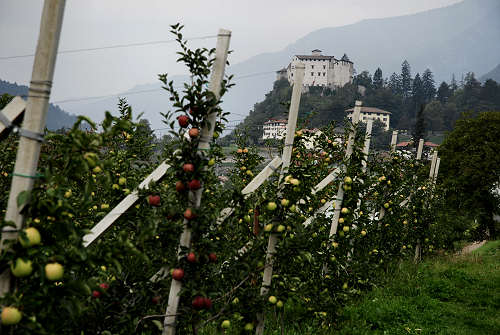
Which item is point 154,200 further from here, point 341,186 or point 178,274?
point 341,186

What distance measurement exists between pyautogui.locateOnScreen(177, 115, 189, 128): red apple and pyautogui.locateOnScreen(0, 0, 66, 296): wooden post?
1160mm

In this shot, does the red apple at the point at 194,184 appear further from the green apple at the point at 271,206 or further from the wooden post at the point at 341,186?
the wooden post at the point at 341,186

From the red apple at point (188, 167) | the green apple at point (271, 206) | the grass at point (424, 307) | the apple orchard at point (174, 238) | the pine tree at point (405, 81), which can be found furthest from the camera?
the pine tree at point (405, 81)

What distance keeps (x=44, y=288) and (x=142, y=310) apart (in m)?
1.44

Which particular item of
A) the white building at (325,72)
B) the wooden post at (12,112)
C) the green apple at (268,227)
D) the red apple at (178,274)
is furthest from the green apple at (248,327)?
the white building at (325,72)

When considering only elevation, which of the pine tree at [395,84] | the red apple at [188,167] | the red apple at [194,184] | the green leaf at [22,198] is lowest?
the green leaf at [22,198]

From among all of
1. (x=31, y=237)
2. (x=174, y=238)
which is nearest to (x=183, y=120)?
(x=174, y=238)

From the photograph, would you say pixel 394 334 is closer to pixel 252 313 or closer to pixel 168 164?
pixel 252 313

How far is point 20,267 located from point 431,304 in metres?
7.10

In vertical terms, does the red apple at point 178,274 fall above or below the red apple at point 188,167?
below

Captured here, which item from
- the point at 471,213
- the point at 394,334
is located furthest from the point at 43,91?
the point at 471,213

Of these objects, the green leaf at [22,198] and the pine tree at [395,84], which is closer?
the green leaf at [22,198]

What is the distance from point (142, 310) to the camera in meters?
3.01

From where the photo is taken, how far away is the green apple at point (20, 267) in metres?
1.65
